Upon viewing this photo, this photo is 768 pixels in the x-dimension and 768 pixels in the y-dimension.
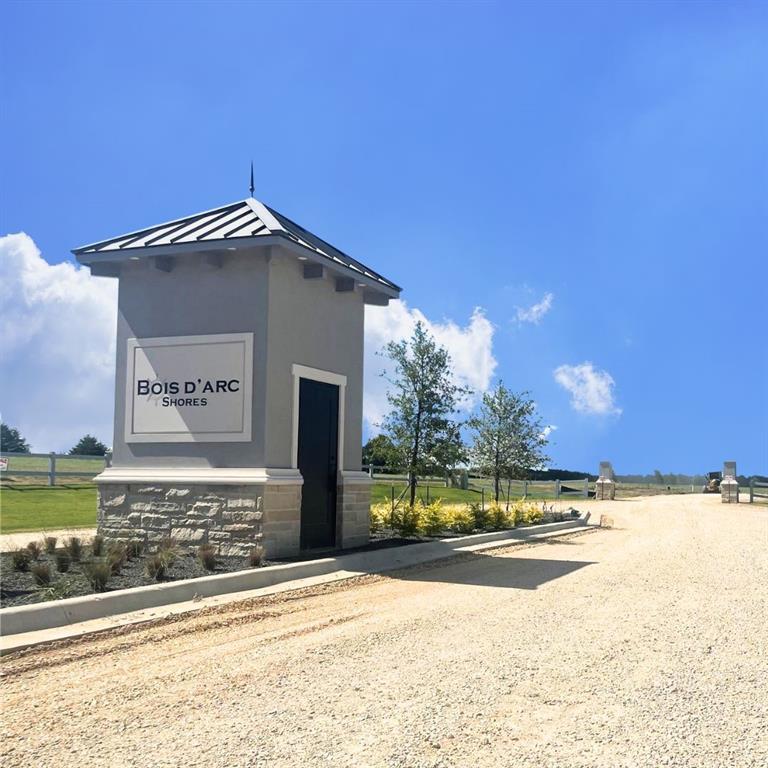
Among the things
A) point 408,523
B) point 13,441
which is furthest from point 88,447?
point 408,523

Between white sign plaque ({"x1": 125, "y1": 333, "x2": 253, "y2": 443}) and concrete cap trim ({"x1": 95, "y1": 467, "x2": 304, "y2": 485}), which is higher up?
white sign plaque ({"x1": 125, "y1": 333, "x2": 253, "y2": 443})

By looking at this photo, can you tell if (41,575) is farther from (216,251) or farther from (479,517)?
(479,517)

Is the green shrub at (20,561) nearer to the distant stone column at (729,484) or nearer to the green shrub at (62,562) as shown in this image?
the green shrub at (62,562)

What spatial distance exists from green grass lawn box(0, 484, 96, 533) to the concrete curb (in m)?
7.14

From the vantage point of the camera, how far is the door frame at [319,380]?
39.9 ft

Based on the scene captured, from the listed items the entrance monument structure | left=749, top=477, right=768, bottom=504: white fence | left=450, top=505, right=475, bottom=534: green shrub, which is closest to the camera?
the entrance monument structure

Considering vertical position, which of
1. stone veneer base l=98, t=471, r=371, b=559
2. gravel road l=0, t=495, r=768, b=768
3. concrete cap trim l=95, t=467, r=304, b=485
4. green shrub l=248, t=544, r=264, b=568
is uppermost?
concrete cap trim l=95, t=467, r=304, b=485

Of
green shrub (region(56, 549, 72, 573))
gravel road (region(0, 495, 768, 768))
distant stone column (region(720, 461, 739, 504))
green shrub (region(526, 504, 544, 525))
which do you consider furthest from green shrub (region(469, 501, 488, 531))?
distant stone column (region(720, 461, 739, 504))

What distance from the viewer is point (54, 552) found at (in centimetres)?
1022

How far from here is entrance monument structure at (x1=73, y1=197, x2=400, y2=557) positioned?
1155 cm

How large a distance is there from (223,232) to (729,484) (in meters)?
31.7

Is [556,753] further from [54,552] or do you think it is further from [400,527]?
[400,527]

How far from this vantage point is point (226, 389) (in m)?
11.9

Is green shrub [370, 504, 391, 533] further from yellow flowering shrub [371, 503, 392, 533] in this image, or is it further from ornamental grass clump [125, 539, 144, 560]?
ornamental grass clump [125, 539, 144, 560]
